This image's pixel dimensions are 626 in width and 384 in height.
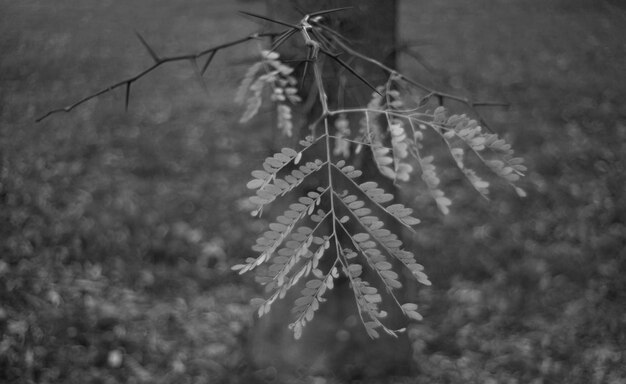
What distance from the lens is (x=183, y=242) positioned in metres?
4.54

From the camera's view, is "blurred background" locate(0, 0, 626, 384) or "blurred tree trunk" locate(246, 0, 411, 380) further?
"blurred background" locate(0, 0, 626, 384)

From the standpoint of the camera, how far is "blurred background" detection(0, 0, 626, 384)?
325 cm

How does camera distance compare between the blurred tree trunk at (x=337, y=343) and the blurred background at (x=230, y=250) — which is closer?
the blurred tree trunk at (x=337, y=343)

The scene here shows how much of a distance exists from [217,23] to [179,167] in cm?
791

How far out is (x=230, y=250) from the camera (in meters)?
4.49

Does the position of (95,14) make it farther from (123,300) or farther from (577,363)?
(577,363)

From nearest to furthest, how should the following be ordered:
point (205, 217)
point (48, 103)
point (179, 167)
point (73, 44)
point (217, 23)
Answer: point (205, 217), point (179, 167), point (48, 103), point (73, 44), point (217, 23)

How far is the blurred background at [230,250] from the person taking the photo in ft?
10.7

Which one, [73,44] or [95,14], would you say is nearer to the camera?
[73,44]

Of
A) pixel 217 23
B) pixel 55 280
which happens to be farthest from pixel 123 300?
pixel 217 23

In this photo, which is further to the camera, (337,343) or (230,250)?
(230,250)

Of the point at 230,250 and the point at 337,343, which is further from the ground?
the point at 337,343

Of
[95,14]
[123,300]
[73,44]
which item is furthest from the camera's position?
[95,14]

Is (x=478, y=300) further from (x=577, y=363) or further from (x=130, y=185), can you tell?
(x=130, y=185)
